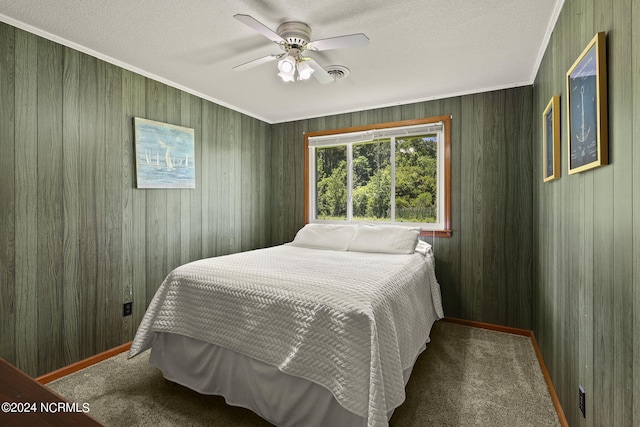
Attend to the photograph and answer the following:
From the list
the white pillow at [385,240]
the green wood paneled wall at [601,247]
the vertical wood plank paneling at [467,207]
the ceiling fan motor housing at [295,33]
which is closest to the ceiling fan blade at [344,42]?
the ceiling fan motor housing at [295,33]

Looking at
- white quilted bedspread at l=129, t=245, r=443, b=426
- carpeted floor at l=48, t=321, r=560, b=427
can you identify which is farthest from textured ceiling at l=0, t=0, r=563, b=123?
carpeted floor at l=48, t=321, r=560, b=427

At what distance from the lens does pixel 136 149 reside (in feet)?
9.16

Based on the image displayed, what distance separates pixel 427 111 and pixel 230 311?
9.37 feet

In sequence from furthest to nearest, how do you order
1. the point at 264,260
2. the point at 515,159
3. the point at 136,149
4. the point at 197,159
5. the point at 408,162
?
the point at 408,162 < the point at 197,159 < the point at 515,159 < the point at 136,149 < the point at 264,260

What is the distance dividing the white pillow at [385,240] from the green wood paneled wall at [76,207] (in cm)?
171

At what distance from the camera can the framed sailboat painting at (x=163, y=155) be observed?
2.82m

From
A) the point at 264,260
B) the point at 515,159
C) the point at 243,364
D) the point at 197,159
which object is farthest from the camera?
the point at 197,159

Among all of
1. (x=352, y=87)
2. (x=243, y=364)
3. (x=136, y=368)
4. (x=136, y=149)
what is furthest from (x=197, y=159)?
(x=243, y=364)

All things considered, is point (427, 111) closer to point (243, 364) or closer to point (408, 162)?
point (408, 162)

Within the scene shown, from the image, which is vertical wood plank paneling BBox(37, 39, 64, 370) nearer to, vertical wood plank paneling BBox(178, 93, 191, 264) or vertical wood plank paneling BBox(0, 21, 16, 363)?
vertical wood plank paneling BBox(0, 21, 16, 363)

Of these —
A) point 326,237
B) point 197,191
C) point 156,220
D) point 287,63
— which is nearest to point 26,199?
point 156,220

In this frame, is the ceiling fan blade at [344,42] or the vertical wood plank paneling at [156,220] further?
the vertical wood plank paneling at [156,220]

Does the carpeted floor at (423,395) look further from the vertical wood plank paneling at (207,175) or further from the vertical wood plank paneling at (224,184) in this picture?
the vertical wood plank paneling at (224,184)

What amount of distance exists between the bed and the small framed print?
3.68ft
